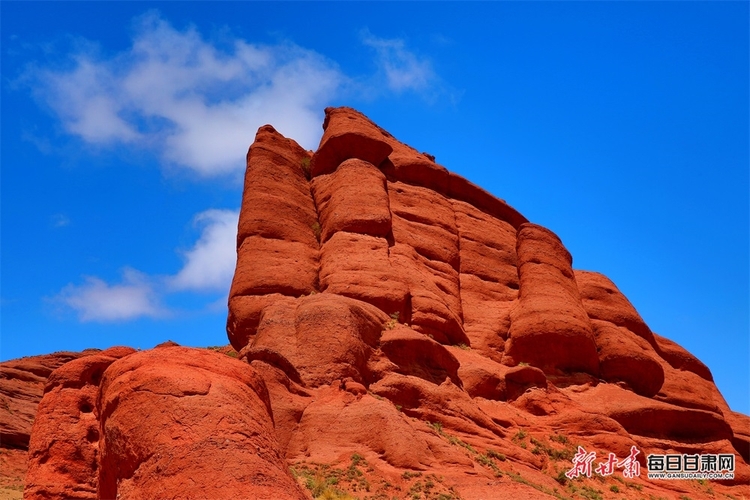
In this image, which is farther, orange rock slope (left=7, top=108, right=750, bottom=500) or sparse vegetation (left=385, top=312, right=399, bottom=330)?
sparse vegetation (left=385, top=312, right=399, bottom=330)

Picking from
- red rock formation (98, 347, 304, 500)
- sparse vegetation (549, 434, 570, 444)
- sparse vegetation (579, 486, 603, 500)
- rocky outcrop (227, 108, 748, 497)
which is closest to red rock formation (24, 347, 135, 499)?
red rock formation (98, 347, 304, 500)

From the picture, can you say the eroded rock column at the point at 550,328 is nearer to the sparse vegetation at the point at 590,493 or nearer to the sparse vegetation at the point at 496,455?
the sparse vegetation at the point at 590,493

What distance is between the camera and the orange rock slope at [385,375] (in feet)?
47.5

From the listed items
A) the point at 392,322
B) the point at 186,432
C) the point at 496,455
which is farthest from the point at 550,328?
the point at 186,432

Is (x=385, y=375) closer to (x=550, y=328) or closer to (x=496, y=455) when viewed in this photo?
(x=496, y=455)

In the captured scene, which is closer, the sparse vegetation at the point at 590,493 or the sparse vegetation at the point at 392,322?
the sparse vegetation at the point at 590,493

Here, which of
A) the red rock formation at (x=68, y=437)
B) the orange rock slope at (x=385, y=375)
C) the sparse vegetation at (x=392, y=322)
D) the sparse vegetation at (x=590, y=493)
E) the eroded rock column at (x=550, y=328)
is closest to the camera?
the orange rock slope at (x=385, y=375)

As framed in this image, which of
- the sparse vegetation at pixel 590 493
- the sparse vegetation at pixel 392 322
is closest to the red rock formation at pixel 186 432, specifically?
the sparse vegetation at pixel 392 322

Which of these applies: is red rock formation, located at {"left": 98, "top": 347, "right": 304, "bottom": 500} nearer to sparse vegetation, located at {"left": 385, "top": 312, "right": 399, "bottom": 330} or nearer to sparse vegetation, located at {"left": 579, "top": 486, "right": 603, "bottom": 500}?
sparse vegetation, located at {"left": 385, "top": 312, "right": 399, "bottom": 330}

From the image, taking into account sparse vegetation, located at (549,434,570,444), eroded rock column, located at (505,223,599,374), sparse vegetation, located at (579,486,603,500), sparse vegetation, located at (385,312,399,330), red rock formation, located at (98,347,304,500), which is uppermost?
eroded rock column, located at (505,223,599,374)

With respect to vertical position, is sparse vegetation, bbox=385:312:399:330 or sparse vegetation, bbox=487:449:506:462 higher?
sparse vegetation, bbox=385:312:399:330

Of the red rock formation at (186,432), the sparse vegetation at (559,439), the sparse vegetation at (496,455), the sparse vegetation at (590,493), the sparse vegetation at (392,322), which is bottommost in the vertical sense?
the red rock formation at (186,432)

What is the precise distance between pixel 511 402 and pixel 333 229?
1170 cm

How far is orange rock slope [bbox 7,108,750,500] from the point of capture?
14.5m
